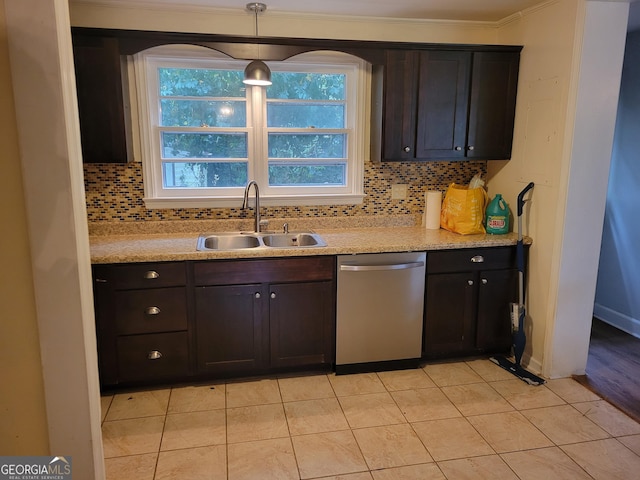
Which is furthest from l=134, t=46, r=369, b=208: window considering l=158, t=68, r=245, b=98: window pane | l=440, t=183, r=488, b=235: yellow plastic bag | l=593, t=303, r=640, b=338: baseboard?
l=593, t=303, r=640, b=338: baseboard

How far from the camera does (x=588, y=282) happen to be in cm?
293

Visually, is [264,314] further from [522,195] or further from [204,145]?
[522,195]

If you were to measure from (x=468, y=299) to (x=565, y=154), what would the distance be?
3.46 feet

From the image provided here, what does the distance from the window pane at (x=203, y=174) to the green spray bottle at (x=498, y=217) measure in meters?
1.71

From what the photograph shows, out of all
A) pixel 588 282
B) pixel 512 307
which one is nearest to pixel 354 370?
pixel 512 307

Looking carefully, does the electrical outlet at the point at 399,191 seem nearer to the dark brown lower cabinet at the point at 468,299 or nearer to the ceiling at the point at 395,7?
the dark brown lower cabinet at the point at 468,299

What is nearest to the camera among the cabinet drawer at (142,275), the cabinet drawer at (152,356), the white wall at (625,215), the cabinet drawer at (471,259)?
the cabinet drawer at (142,275)

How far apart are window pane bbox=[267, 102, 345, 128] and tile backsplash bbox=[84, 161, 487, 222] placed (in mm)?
409

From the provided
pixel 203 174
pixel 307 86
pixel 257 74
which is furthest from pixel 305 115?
pixel 203 174

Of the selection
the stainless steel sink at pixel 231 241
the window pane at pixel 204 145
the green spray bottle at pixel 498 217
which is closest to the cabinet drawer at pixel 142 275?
the stainless steel sink at pixel 231 241

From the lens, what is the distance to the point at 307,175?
11.2 ft

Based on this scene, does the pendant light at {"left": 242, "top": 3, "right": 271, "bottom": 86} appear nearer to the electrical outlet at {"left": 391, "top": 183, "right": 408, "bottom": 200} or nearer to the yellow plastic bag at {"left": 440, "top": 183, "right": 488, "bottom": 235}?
the electrical outlet at {"left": 391, "top": 183, "right": 408, "bottom": 200}

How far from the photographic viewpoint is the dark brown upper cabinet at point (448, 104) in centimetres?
306

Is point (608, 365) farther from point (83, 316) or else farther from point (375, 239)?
point (83, 316)
